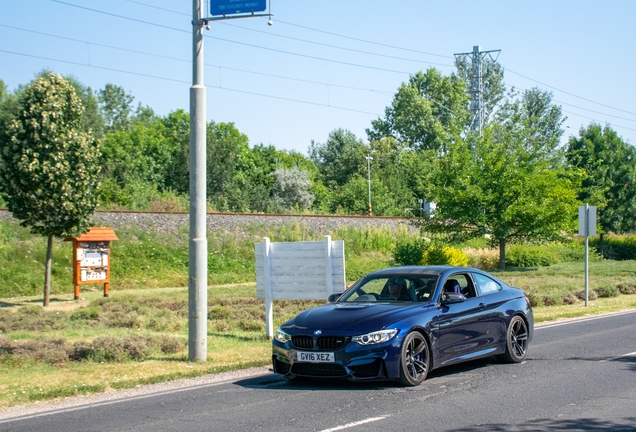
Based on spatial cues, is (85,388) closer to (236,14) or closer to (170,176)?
(236,14)

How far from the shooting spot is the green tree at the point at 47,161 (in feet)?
76.5

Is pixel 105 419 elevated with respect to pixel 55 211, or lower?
lower

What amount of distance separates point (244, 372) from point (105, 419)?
11.4ft

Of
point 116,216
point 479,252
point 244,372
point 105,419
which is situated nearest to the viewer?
point 105,419

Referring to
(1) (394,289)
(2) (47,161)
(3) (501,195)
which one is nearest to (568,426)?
(1) (394,289)

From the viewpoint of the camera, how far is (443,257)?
36656 millimetres

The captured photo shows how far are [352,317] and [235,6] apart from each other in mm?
5282

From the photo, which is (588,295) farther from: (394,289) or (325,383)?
(325,383)

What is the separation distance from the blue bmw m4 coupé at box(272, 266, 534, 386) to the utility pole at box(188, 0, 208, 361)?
213cm

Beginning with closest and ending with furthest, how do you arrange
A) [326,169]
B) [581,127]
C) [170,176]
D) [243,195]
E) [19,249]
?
[19,249] < [243,195] < [581,127] < [170,176] < [326,169]

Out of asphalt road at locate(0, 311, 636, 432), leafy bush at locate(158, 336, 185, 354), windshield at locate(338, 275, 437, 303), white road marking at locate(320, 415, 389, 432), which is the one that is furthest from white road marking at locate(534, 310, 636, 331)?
white road marking at locate(320, 415, 389, 432)

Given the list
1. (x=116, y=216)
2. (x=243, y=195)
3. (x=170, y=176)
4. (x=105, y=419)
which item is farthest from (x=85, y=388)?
(x=170, y=176)

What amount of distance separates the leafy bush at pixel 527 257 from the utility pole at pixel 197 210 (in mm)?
32537

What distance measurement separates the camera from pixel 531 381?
1019 cm
